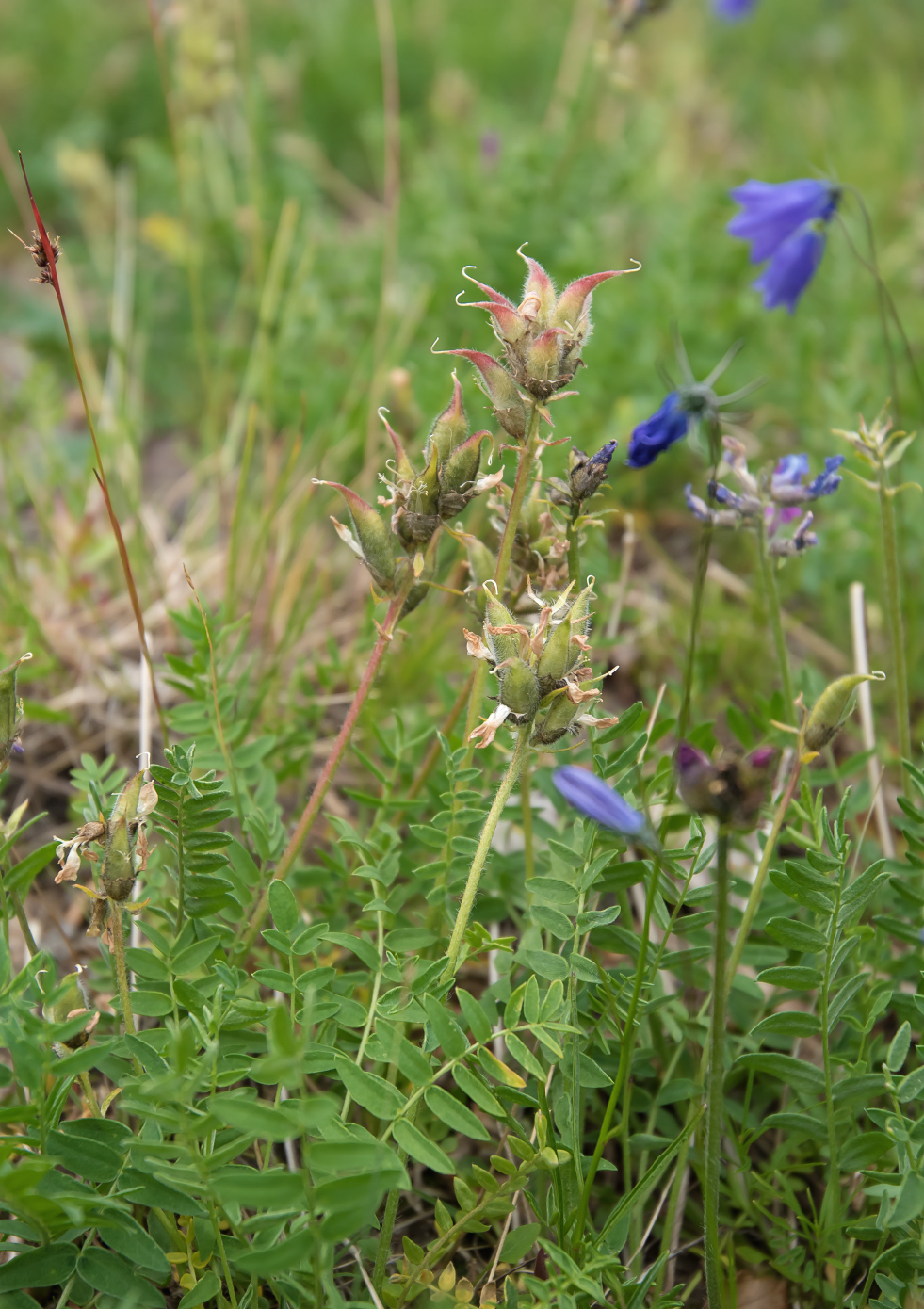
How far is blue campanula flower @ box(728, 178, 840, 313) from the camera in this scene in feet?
6.61

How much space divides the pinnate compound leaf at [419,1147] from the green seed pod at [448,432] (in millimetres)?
710

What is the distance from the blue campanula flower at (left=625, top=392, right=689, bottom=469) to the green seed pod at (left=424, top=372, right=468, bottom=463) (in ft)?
0.80

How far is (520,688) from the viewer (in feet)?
3.67

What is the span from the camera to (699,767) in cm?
94

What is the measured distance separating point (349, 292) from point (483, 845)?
228cm

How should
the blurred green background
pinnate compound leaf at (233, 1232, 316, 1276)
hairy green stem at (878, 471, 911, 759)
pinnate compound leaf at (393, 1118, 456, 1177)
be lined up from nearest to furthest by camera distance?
pinnate compound leaf at (233, 1232, 316, 1276) → pinnate compound leaf at (393, 1118, 456, 1177) → hairy green stem at (878, 471, 911, 759) → the blurred green background

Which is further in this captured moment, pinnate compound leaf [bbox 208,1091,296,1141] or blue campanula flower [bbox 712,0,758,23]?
blue campanula flower [bbox 712,0,758,23]

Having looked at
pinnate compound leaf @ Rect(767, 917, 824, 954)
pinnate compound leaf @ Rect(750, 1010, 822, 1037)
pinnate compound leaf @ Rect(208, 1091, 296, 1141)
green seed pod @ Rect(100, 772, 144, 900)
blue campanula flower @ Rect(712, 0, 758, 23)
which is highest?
blue campanula flower @ Rect(712, 0, 758, 23)

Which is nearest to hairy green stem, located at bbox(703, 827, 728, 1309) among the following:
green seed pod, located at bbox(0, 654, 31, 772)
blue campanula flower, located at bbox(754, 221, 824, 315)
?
green seed pod, located at bbox(0, 654, 31, 772)

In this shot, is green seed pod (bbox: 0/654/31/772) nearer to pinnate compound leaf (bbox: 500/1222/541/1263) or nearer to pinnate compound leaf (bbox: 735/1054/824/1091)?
pinnate compound leaf (bbox: 500/1222/541/1263)

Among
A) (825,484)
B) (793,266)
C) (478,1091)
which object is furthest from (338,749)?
(793,266)

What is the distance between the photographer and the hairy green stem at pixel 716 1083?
95 cm

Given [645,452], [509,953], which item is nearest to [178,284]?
[645,452]

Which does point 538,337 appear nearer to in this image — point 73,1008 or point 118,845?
point 118,845
